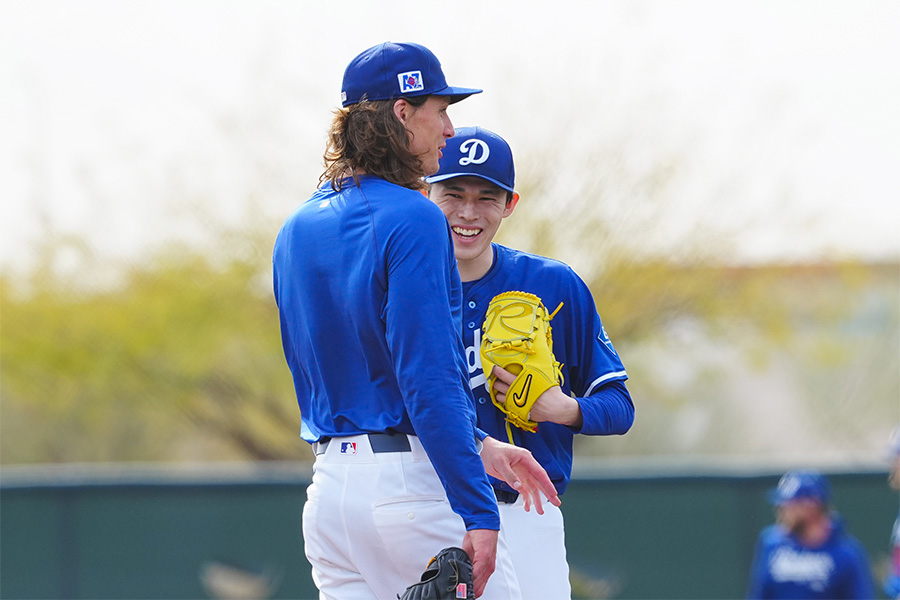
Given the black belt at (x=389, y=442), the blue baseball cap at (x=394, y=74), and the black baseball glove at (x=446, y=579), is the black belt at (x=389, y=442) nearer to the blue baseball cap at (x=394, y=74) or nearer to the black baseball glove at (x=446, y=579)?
the black baseball glove at (x=446, y=579)

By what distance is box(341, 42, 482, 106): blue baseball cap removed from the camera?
2.61m

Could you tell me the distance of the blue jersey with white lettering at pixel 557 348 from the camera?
10.9 ft

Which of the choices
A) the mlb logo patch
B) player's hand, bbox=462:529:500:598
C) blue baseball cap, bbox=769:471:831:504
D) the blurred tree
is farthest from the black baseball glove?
the blurred tree

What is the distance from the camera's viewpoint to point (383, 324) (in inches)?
97.7

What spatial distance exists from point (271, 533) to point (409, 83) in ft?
23.7

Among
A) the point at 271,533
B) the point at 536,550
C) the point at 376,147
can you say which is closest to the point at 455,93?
the point at 376,147

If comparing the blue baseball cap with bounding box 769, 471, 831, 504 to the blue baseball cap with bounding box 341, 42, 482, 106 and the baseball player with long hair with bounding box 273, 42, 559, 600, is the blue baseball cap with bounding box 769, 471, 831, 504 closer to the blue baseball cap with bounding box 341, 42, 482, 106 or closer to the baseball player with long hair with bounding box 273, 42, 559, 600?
the baseball player with long hair with bounding box 273, 42, 559, 600

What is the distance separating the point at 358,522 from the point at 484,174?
127cm

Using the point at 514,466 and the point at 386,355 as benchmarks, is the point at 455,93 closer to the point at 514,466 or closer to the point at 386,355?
the point at 386,355

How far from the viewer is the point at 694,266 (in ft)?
55.7

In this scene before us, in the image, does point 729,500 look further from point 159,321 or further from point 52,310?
point 52,310


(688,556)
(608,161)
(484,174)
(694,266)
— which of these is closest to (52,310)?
(608,161)

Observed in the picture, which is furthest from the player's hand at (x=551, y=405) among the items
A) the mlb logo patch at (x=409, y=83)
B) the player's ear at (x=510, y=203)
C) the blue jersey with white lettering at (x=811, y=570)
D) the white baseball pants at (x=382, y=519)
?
the blue jersey with white lettering at (x=811, y=570)

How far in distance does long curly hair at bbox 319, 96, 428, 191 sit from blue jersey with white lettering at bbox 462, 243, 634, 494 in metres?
0.79
